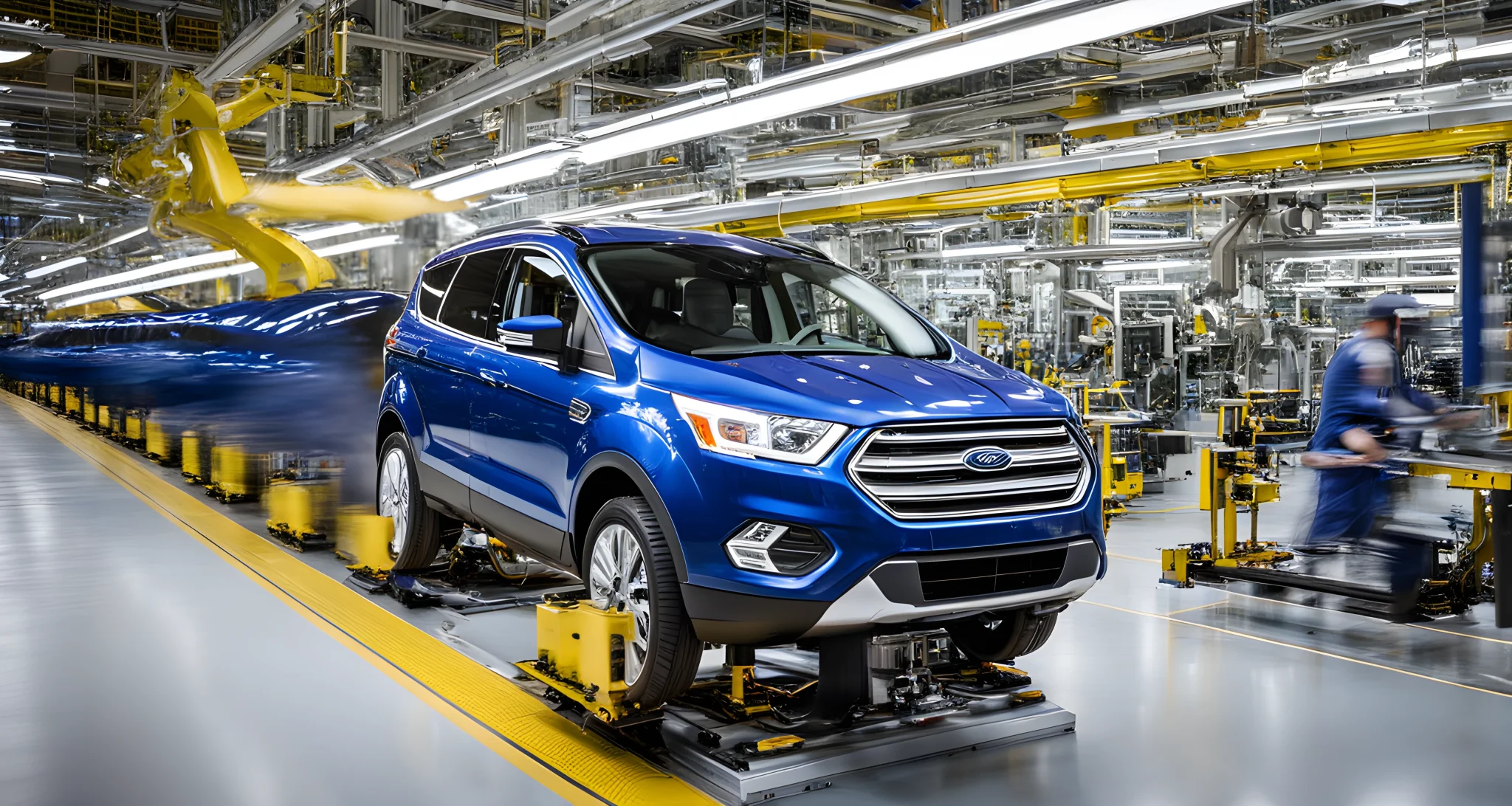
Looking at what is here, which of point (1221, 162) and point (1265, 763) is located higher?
point (1221, 162)

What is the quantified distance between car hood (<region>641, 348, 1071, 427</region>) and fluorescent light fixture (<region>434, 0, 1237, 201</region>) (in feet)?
6.85

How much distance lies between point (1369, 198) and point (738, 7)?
13073 mm

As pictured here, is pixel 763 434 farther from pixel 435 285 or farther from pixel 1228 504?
pixel 1228 504

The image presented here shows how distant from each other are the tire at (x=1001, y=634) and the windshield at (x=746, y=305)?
999mm

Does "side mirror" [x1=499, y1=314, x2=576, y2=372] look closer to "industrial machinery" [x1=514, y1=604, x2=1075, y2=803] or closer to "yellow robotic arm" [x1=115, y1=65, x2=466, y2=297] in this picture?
"industrial machinery" [x1=514, y1=604, x2=1075, y2=803]

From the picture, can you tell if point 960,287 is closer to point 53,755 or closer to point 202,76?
point 202,76

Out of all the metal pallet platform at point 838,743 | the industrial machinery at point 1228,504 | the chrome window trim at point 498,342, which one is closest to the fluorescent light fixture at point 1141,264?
the industrial machinery at point 1228,504

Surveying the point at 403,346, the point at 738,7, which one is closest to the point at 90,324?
the point at 738,7

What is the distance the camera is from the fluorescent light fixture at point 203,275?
24.8ft

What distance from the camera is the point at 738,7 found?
11055 millimetres

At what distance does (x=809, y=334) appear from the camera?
423 centimetres

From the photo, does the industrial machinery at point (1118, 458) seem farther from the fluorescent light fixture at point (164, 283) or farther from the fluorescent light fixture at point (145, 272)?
the fluorescent light fixture at point (145, 272)

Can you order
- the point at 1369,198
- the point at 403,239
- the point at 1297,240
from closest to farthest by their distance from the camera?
the point at 403,239
the point at 1297,240
the point at 1369,198

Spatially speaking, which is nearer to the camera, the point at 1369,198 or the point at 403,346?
the point at 403,346
